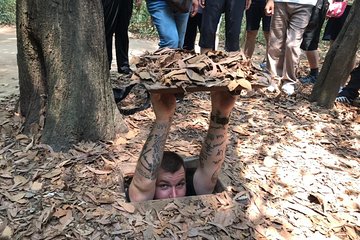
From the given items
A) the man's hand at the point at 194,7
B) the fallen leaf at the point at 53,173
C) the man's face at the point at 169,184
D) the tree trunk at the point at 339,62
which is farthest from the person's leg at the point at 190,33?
the fallen leaf at the point at 53,173

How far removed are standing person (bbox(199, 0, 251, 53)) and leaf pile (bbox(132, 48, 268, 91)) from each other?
6.81ft

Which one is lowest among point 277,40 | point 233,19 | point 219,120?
point 219,120

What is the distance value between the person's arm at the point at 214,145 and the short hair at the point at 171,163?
0.16m

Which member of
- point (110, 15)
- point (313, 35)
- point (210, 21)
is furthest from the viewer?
point (313, 35)

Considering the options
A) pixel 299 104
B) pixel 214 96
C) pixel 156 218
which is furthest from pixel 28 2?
pixel 299 104

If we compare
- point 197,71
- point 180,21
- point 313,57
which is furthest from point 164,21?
point 313,57

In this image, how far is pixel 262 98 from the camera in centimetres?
513

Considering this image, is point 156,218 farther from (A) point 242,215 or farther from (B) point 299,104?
(B) point 299,104

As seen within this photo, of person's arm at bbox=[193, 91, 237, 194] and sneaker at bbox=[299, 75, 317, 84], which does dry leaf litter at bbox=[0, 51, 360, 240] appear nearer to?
person's arm at bbox=[193, 91, 237, 194]

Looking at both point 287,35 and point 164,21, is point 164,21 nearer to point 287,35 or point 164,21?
point 164,21

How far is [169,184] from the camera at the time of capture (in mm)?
2943

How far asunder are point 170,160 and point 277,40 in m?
3.00

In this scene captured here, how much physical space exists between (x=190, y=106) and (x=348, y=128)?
1784 mm

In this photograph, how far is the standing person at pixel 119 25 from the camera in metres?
4.78
